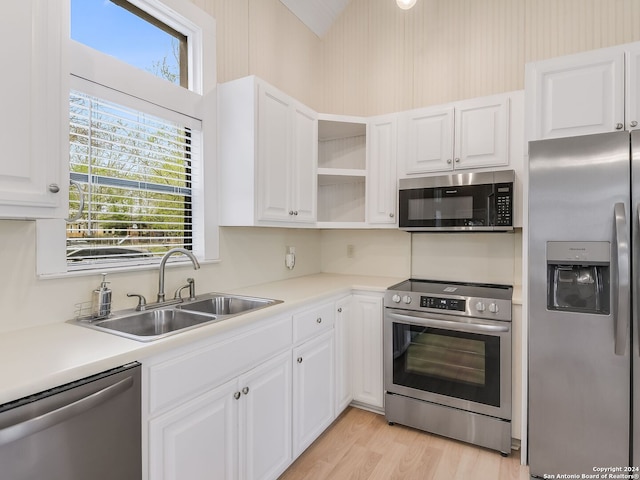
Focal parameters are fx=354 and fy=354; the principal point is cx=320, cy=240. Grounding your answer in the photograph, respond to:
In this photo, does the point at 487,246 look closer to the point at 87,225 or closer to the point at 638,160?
the point at 638,160

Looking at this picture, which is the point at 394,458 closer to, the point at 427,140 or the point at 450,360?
the point at 450,360

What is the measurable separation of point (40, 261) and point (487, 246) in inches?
105

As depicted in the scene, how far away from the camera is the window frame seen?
58.4 inches

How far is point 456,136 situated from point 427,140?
20 centimetres

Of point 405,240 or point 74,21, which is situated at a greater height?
point 74,21

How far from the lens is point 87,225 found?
1643 millimetres

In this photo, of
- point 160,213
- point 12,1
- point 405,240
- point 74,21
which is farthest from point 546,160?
point 74,21

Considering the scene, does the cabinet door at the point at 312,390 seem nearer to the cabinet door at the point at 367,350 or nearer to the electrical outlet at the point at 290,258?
the cabinet door at the point at 367,350

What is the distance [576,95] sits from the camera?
1.93 m

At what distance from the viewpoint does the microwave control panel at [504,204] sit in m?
2.23

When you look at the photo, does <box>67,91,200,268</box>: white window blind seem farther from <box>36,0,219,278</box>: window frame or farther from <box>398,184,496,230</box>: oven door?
<box>398,184,496,230</box>: oven door

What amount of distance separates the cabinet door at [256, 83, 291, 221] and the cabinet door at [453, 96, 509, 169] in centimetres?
120

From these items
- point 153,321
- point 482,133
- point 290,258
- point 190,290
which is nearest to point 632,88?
point 482,133

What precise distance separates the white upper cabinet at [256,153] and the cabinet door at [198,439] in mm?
1049
